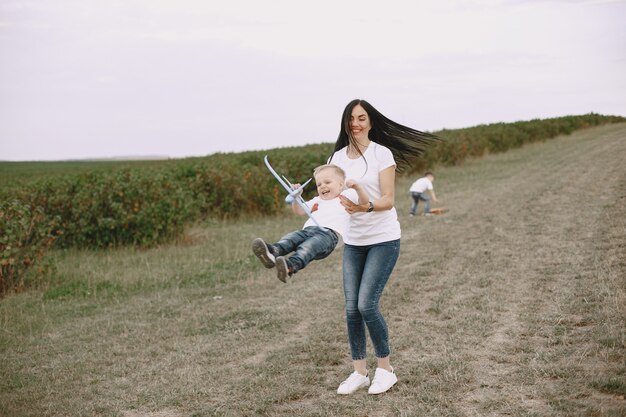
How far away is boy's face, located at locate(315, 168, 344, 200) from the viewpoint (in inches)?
191

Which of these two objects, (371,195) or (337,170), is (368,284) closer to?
(371,195)

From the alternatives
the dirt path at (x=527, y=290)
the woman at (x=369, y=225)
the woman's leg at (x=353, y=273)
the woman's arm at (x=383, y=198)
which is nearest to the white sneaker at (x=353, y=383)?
the woman at (x=369, y=225)

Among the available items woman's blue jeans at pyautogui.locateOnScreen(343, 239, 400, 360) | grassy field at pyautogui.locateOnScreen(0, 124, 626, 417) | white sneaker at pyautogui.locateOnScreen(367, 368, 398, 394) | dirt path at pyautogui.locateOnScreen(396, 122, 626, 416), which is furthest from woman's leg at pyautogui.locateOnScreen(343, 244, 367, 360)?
dirt path at pyautogui.locateOnScreen(396, 122, 626, 416)

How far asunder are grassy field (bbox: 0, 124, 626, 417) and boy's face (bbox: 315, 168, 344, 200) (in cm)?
173

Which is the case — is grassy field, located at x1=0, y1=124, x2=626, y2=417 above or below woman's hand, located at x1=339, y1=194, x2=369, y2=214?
below

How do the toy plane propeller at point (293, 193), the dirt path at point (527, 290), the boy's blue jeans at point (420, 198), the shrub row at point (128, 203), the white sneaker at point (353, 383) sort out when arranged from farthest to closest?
the boy's blue jeans at point (420, 198)
the shrub row at point (128, 203)
the white sneaker at point (353, 383)
the dirt path at point (527, 290)
the toy plane propeller at point (293, 193)

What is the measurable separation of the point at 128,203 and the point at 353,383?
8395 mm

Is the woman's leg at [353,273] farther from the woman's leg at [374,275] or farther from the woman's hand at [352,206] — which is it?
the woman's hand at [352,206]

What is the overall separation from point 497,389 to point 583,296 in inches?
117

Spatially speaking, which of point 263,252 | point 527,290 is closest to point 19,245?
point 263,252

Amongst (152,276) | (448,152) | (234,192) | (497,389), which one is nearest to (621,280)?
(497,389)

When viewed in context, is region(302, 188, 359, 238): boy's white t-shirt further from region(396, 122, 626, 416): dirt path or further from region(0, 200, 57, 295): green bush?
region(0, 200, 57, 295): green bush

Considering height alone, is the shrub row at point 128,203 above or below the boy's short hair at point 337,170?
below

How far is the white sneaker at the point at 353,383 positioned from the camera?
5.28 meters
